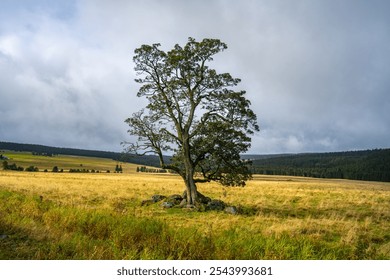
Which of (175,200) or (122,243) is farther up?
(122,243)

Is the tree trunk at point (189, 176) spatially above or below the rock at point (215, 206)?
above

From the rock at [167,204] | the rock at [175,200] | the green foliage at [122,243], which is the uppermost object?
the green foliage at [122,243]

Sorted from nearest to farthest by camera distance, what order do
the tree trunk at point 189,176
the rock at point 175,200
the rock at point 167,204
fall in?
the rock at point 167,204
the tree trunk at point 189,176
the rock at point 175,200

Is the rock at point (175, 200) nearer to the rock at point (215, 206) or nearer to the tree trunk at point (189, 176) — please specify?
the tree trunk at point (189, 176)

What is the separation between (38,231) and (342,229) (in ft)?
50.2

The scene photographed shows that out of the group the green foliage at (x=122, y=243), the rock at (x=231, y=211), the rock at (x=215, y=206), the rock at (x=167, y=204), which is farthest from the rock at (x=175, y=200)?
the green foliage at (x=122, y=243)

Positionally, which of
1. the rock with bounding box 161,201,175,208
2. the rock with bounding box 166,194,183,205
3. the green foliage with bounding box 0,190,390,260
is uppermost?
the green foliage with bounding box 0,190,390,260

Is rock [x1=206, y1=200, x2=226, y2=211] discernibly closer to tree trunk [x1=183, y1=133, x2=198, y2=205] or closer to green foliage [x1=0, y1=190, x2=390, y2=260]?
tree trunk [x1=183, y1=133, x2=198, y2=205]

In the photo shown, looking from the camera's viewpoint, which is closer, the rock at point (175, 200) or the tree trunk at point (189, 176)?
the tree trunk at point (189, 176)

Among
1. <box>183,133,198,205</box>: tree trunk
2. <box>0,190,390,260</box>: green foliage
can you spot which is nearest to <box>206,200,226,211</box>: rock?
<box>183,133,198,205</box>: tree trunk

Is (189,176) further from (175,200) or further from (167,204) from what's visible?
(167,204)

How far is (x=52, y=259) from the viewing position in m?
6.00

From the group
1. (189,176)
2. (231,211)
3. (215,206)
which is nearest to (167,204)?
(189,176)
